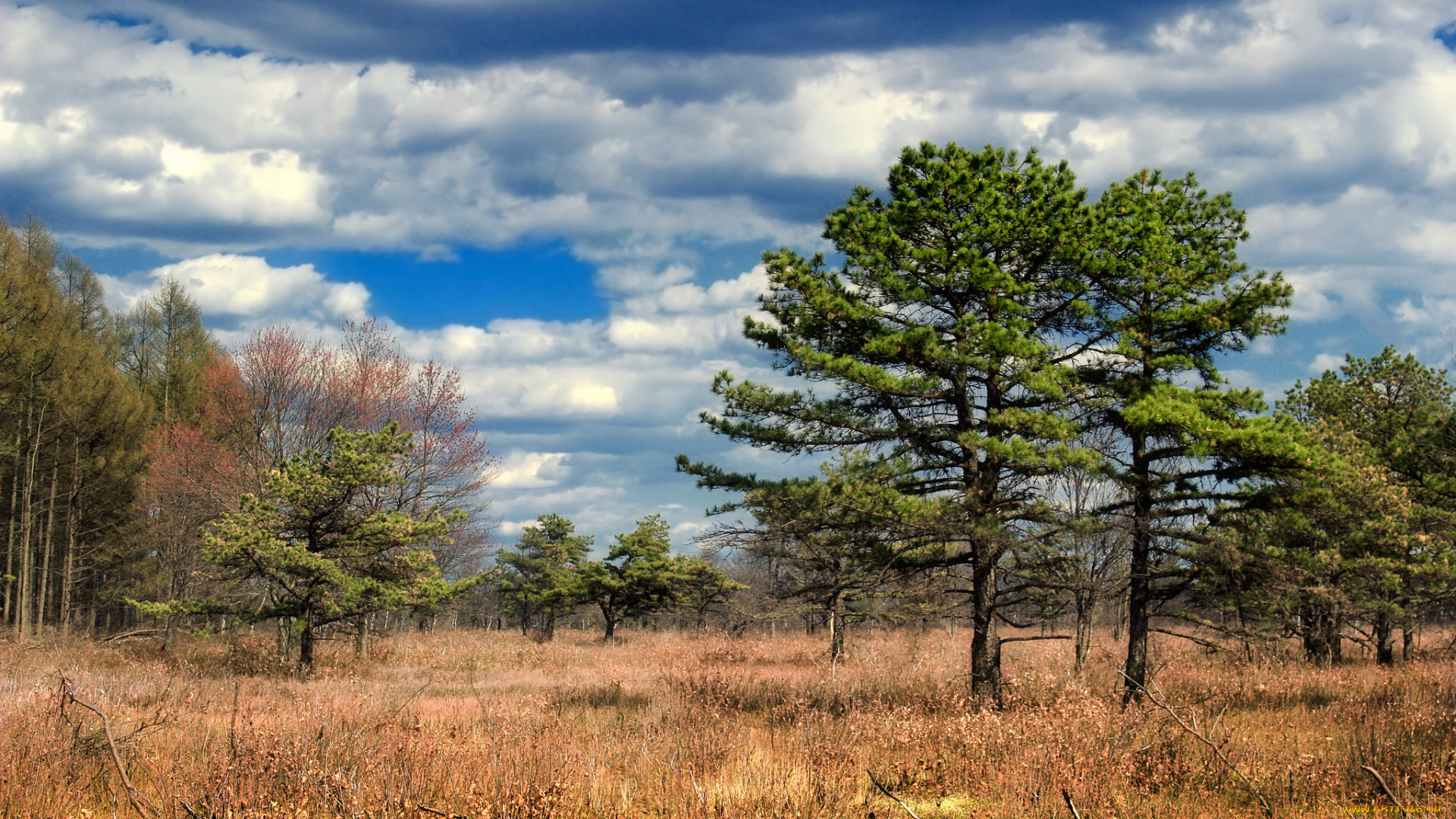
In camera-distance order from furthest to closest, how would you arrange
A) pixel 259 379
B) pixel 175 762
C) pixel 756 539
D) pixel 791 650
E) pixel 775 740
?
1. pixel 791 650
2. pixel 259 379
3. pixel 756 539
4. pixel 775 740
5. pixel 175 762

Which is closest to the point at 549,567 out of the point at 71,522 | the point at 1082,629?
the point at 71,522

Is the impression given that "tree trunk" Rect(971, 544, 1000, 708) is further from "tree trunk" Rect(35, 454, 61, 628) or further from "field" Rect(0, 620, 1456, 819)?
"tree trunk" Rect(35, 454, 61, 628)

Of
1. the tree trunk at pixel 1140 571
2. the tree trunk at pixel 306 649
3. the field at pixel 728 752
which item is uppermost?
the tree trunk at pixel 1140 571

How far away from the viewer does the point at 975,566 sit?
13375mm

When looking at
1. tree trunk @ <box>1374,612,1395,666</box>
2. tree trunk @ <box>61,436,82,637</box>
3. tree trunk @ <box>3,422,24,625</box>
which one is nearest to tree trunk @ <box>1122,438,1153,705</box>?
tree trunk @ <box>1374,612,1395,666</box>

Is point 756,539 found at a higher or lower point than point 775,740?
higher

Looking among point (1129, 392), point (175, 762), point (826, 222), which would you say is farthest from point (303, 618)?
point (1129, 392)

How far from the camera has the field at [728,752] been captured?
20.3ft

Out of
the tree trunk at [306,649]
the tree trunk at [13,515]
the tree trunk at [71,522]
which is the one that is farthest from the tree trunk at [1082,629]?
the tree trunk at [71,522]

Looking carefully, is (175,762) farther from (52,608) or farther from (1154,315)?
(52,608)

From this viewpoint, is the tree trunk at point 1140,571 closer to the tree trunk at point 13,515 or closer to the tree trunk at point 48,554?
the tree trunk at point 13,515

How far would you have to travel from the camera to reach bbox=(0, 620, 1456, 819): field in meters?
6.20

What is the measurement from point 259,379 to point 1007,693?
23858 mm

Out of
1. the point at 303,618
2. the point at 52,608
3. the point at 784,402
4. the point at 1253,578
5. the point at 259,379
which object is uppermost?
the point at 259,379
